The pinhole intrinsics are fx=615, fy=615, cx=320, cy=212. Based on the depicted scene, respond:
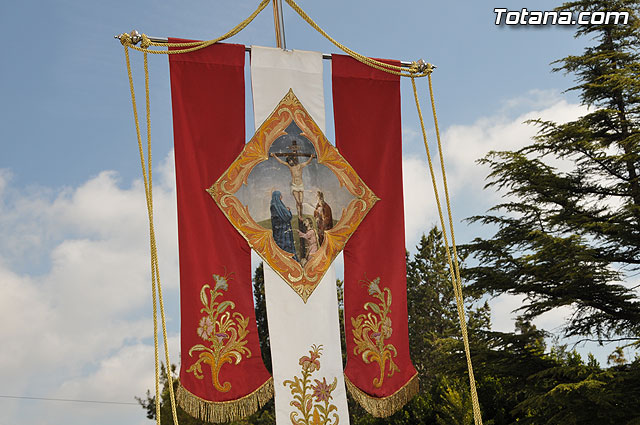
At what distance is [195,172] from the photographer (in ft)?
12.9

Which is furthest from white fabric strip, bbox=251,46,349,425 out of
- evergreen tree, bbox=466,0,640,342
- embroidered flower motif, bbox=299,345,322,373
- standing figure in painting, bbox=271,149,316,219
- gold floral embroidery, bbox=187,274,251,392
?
evergreen tree, bbox=466,0,640,342

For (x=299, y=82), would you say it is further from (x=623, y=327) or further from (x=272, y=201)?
(x=623, y=327)

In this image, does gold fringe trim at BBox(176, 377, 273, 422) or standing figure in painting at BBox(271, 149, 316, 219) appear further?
standing figure in painting at BBox(271, 149, 316, 219)

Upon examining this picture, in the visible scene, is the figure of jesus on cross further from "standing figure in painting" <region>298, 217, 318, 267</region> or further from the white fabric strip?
the white fabric strip

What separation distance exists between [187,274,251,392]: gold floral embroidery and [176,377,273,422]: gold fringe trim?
10 cm

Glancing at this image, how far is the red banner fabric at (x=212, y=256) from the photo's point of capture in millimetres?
3686

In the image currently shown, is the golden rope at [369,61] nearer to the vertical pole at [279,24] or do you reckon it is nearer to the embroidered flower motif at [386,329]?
the vertical pole at [279,24]

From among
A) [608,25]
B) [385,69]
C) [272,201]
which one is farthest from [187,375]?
[608,25]

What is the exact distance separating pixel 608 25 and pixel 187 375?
9.85m

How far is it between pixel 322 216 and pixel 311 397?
47.0 inches

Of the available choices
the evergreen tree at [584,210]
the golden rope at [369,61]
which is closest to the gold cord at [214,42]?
the golden rope at [369,61]

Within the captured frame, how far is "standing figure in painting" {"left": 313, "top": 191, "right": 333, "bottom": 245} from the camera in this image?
165 inches

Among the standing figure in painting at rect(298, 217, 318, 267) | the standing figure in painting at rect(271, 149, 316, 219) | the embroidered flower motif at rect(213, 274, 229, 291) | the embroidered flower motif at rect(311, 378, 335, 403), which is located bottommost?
the embroidered flower motif at rect(311, 378, 335, 403)

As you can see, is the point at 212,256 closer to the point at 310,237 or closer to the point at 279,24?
the point at 310,237
